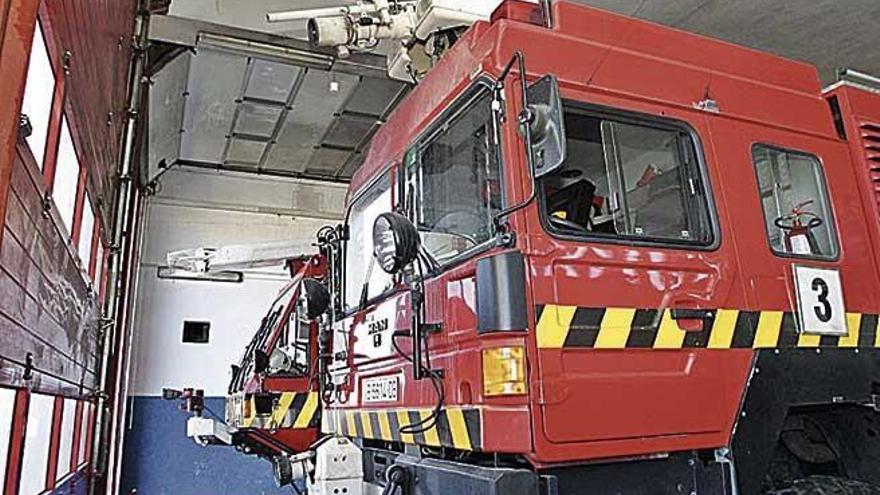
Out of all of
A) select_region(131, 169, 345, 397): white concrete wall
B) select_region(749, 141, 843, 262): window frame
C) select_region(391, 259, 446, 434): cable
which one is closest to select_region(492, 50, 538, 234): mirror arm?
select_region(391, 259, 446, 434): cable

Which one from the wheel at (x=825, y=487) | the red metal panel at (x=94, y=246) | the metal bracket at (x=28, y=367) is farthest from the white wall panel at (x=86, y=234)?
the wheel at (x=825, y=487)

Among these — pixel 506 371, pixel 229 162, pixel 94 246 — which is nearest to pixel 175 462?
pixel 229 162

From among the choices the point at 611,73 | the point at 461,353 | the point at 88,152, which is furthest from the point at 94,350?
the point at 611,73

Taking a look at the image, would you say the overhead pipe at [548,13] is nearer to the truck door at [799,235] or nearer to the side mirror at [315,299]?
the truck door at [799,235]

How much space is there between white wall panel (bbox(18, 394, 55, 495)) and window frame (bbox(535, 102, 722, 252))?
2629mm

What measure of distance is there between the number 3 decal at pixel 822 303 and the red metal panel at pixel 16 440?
3.27 meters

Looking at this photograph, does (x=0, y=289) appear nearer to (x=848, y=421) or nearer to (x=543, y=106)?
(x=543, y=106)

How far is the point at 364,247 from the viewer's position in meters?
3.72

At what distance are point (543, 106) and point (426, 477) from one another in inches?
56.5

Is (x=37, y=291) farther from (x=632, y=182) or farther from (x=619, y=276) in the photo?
(x=632, y=182)

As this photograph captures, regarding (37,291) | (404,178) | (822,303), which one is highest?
(404,178)

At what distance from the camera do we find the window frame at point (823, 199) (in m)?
2.83

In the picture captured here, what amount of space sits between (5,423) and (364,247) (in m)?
1.78

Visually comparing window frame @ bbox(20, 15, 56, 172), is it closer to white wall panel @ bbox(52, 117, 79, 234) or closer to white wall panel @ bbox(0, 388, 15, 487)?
white wall panel @ bbox(52, 117, 79, 234)
